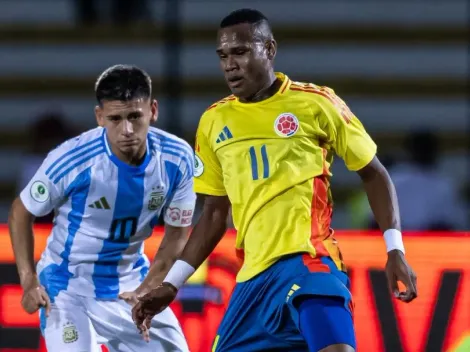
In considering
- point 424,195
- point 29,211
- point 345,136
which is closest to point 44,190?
point 29,211

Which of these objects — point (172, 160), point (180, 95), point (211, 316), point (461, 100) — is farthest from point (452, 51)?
point (172, 160)

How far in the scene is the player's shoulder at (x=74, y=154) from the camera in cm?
520

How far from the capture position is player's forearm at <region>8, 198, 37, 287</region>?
5.17 m

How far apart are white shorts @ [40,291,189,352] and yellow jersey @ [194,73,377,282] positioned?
2.65ft

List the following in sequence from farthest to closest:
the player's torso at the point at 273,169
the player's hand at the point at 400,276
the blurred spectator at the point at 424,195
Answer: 1. the blurred spectator at the point at 424,195
2. the player's torso at the point at 273,169
3. the player's hand at the point at 400,276

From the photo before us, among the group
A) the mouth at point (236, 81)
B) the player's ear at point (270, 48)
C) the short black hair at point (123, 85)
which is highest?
the player's ear at point (270, 48)

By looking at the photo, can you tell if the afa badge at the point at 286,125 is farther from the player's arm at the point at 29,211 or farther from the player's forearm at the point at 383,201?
the player's arm at the point at 29,211

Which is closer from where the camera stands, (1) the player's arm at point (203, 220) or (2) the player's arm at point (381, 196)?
(2) the player's arm at point (381, 196)

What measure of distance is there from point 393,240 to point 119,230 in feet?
4.62

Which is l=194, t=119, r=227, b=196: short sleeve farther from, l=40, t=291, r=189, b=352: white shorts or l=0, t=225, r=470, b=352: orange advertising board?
l=0, t=225, r=470, b=352: orange advertising board

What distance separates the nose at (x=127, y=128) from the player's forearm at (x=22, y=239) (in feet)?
1.89

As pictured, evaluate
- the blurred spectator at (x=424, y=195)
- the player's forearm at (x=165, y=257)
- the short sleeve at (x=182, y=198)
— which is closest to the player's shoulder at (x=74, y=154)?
the short sleeve at (x=182, y=198)

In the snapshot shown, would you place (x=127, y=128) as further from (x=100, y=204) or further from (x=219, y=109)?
(x=219, y=109)

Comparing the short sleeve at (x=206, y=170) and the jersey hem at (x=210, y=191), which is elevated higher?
the short sleeve at (x=206, y=170)
